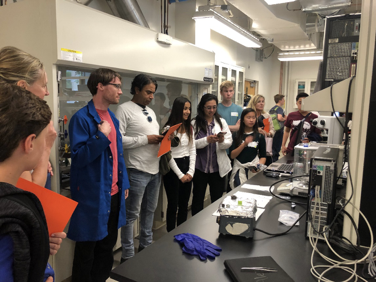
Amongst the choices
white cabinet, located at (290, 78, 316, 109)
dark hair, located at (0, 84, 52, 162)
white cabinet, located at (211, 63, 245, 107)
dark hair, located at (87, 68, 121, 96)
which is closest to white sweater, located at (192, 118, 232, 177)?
dark hair, located at (87, 68, 121, 96)

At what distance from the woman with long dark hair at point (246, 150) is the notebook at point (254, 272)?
165 cm

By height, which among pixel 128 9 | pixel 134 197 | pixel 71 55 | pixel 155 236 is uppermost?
pixel 128 9

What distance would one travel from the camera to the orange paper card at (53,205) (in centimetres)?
85

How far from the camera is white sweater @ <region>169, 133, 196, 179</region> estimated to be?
238cm

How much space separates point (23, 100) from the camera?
0.69m

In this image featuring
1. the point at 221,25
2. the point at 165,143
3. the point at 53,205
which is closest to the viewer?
the point at 53,205

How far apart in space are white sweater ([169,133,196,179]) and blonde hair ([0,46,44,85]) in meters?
1.35

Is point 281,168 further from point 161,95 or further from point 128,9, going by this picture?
point 128,9

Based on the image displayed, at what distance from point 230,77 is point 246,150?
2378 millimetres

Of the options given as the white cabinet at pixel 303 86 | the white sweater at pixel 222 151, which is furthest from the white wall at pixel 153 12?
the white cabinet at pixel 303 86

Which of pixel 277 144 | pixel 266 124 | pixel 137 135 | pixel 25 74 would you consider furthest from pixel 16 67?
pixel 277 144

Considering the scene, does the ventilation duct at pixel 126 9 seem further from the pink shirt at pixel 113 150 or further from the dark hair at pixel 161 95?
the pink shirt at pixel 113 150

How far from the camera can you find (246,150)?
105 inches

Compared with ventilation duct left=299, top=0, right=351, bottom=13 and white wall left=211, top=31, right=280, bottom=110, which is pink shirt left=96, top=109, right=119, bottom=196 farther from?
white wall left=211, top=31, right=280, bottom=110
